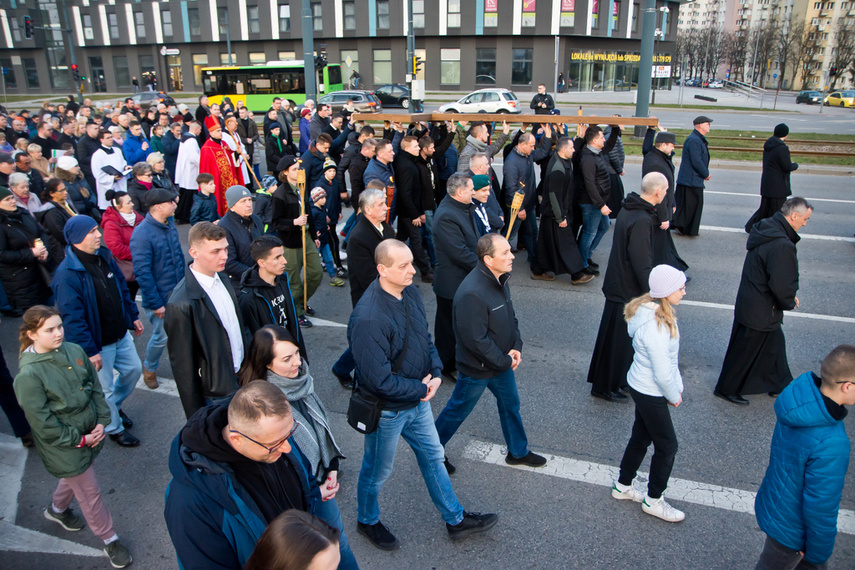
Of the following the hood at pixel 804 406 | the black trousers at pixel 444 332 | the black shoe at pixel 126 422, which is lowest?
the black shoe at pixel 126 422

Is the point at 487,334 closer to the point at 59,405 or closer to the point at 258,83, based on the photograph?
the point at 59,405

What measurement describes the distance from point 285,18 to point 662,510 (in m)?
57.3

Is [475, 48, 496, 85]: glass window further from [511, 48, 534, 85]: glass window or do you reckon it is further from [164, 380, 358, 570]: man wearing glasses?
[164, 380, 358, 570]: man wearing glasses

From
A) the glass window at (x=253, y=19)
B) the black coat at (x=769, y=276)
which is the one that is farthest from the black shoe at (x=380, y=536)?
the glass window at (x=253, y=19)

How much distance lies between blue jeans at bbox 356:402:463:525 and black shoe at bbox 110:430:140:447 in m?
2.21

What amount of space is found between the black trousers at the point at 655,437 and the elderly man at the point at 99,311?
12.4 feet

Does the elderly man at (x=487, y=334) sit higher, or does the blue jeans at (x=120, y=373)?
the elderly man at (x=487, y=334)

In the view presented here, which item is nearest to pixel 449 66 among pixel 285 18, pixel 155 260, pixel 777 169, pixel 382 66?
pixel 382 66

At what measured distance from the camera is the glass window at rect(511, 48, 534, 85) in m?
51.8

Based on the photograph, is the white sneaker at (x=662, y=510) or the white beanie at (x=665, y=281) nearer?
the white beanie at (x=665, y=281)

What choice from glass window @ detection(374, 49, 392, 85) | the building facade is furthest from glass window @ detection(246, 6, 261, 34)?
glass window @ detection(374, 49, 392, 85)

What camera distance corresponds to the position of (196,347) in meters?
3.85

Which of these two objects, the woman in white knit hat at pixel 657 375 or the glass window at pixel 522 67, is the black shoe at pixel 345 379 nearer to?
the woman in white knit hat at pixel 657 375

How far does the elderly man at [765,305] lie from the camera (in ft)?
16.0
